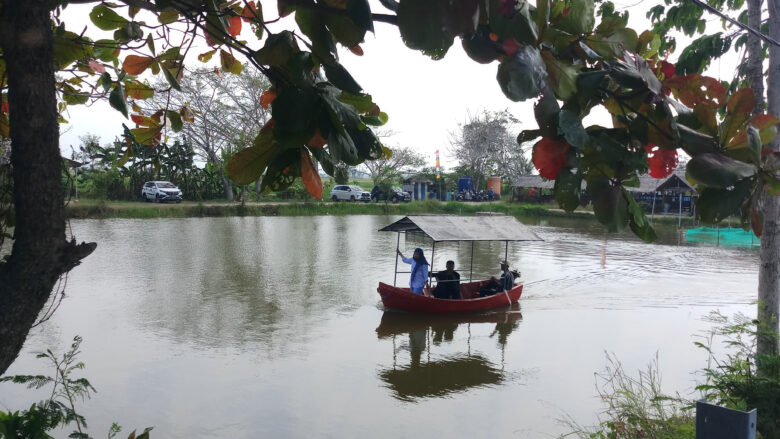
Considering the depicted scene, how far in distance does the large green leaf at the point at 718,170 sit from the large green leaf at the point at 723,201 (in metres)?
0.03

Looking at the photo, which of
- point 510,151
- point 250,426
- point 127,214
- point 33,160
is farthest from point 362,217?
point 33,160

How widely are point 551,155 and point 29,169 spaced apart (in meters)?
1.24

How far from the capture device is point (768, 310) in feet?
15.7

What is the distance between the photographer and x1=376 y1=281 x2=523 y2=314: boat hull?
1005 centimetres

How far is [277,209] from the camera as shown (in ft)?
90.7

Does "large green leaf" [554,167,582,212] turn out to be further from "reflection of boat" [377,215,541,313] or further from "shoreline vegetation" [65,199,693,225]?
"shoreline vegetation" [65,199,693,225]

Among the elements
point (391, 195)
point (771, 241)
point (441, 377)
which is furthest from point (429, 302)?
point (391, 195)

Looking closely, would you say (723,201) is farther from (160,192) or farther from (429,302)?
(160,192)

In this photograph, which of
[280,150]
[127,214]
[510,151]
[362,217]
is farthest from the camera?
[510,151]

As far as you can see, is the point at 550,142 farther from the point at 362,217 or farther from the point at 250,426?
the point at 362,217

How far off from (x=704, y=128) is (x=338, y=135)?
31.8 inches

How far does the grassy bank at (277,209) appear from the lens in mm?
23703

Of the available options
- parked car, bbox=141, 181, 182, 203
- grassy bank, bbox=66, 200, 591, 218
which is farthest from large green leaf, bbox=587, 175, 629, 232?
parked car, bbox=141, 181, 182, 203

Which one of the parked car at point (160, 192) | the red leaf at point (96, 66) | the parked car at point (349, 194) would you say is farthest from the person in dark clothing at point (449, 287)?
the parked car at point (349, 194)
